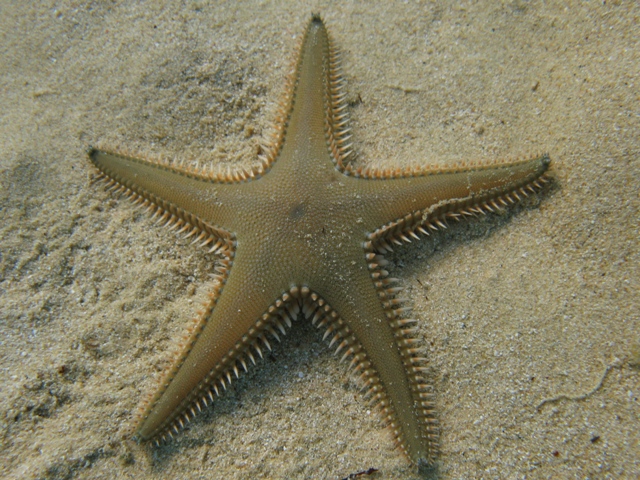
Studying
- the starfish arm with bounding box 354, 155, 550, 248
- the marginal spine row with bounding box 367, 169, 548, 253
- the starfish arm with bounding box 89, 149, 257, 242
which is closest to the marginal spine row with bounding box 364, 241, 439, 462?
the marginal spine row with bounding box 367, 169, 548, 253

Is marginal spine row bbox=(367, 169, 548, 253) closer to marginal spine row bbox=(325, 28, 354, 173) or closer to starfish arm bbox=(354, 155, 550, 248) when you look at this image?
starfish arm bbox=(354, 155, 550, 248)

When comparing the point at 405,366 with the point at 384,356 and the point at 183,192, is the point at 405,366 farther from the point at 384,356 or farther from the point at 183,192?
the point at 183,192

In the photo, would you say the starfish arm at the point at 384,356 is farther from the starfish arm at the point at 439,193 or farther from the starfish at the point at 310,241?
the starfish arm at the point at 439,193

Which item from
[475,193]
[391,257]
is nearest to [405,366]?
[391,257]

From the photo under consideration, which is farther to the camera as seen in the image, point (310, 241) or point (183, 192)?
point (183, 192)

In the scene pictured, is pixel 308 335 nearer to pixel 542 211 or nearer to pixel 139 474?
pixel 139 474
